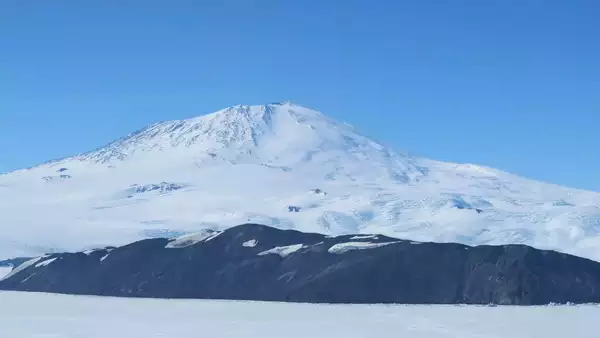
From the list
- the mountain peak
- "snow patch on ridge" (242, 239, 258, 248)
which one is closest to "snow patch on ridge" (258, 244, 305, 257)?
"snow patch on ridge" (242, 239, 258, 248)

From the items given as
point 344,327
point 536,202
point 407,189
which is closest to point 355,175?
point 407,189

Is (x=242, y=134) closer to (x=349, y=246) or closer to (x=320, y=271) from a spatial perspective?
(x=349, y=246)

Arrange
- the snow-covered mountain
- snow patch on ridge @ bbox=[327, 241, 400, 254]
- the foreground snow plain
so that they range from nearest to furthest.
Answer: the foreground snow plain < snow patch on ridge @ bbox=[327, 241, 400, 254] < the snow-covered mountain

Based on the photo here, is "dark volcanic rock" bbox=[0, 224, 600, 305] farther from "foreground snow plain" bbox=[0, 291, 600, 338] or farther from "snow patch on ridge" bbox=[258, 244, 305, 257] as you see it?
"foreground snow plain" bbox=[0, 291, 600, 338]

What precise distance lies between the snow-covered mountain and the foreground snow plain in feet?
46.9

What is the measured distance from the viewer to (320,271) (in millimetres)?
25328

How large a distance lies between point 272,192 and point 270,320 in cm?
3665

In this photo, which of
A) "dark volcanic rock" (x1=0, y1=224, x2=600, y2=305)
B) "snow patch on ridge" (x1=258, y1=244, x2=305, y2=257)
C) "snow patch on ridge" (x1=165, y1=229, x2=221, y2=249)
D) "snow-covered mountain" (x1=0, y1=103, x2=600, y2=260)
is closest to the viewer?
"dark volcanic rock" (x1=0, y1=224, x2=600, y2=305)

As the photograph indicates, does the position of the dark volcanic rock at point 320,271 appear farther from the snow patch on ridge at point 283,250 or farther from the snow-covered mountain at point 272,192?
the snow-covered mountain at point 272,192

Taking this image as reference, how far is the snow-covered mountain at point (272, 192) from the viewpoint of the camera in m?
40.5

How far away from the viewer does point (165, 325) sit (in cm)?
1838

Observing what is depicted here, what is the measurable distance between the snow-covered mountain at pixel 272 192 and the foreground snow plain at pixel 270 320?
46.9 feet

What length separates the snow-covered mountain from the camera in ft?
133

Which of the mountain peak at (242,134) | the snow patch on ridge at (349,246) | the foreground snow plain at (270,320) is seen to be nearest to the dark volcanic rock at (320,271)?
the snow patch on ridge at (349,246)
